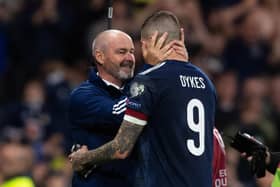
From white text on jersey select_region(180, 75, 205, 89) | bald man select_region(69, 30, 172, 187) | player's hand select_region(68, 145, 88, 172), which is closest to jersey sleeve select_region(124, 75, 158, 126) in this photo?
white text on jersey select_region(180, 75, 205, 89)

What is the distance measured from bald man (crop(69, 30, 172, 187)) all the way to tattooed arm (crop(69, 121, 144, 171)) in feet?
0.70

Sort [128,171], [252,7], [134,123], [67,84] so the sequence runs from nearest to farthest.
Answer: [134,123], [128,171], [67,84], [252,7]

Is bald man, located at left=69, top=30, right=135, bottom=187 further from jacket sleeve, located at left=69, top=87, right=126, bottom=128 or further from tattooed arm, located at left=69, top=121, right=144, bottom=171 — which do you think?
tattooed arm, located at left=69, top=121, right=144, bottom=171

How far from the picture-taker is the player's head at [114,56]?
24.5 feet

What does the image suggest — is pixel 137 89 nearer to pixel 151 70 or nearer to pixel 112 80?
pixel 151 70

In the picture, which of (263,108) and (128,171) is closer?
(128,171)

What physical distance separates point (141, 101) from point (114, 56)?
2.76 feet

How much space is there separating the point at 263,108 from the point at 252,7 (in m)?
1.33

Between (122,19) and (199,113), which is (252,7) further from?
(199,113)

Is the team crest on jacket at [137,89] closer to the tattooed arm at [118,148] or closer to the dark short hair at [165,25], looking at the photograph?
the tattooed arm at [118,148]

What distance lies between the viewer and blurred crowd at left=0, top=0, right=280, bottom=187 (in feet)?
40.0

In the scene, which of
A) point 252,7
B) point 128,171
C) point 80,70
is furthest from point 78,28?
point 128,171

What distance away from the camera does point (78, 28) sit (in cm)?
Result: 1312

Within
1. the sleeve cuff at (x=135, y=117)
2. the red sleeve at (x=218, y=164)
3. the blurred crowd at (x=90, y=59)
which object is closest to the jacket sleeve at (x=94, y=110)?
A: the sleeve cuff at (x=135, y=117)
